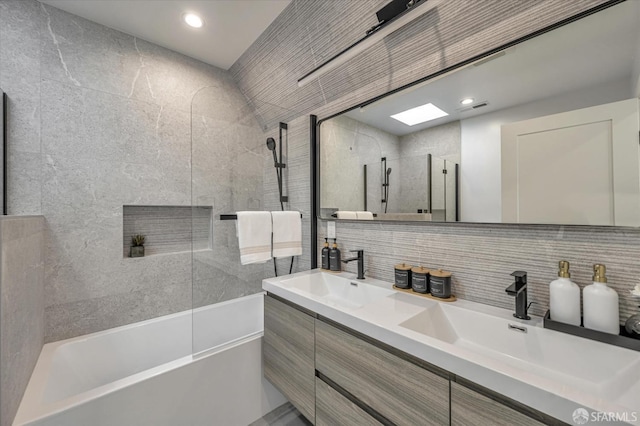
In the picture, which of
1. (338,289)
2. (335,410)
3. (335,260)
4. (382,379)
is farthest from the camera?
(335,260)

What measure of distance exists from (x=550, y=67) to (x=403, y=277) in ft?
3.39

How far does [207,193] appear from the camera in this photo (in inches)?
65.0

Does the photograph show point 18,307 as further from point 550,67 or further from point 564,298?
point 550,67

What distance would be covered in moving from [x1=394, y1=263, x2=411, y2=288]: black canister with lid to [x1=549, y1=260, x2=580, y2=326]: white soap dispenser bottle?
1.77 feet

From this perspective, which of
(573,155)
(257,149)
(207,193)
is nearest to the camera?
(573,155)

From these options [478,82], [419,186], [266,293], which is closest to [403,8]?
[478,82]

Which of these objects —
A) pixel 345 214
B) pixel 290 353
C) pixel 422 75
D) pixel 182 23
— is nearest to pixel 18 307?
pixel 290 353

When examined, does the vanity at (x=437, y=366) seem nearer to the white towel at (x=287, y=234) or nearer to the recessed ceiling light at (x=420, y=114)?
the white towel at (x=287, y=234)

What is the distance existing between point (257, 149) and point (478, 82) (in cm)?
134

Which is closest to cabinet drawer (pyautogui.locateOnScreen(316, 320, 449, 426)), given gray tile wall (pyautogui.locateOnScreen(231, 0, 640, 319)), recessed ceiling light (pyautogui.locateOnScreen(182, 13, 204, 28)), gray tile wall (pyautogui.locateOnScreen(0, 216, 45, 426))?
gray tile wall (pyautogui.locateOnScreen(231, 0, 640, 319))

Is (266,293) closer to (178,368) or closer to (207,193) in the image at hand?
(178,368)

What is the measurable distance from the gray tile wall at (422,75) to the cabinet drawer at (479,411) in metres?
0.53

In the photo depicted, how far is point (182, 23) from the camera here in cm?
177

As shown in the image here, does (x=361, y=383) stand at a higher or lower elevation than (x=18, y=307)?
lower
